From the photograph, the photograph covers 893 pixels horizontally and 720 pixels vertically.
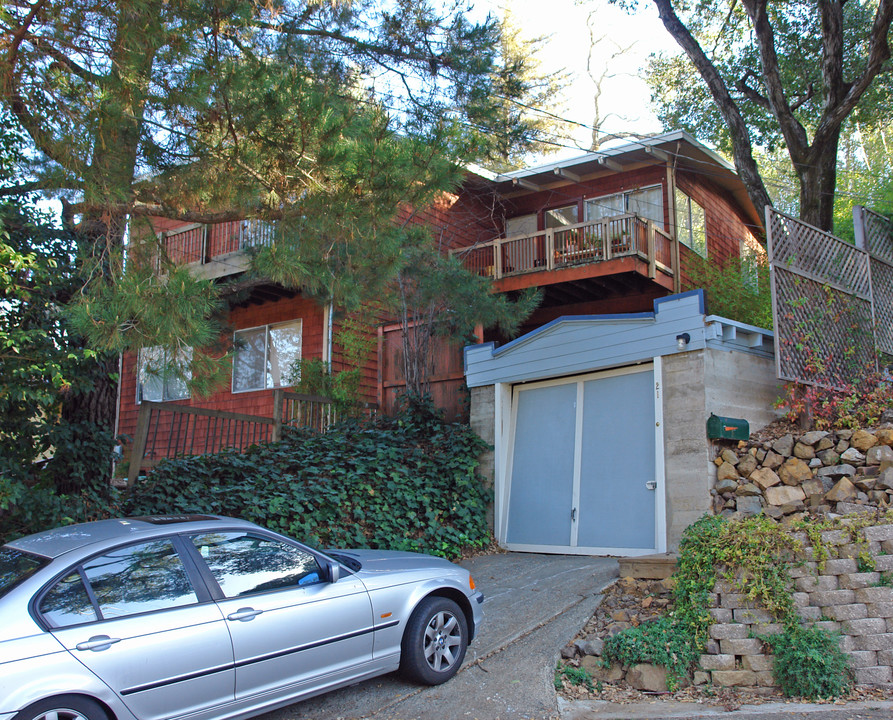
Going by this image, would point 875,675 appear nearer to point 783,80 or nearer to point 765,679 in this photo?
point 765,679

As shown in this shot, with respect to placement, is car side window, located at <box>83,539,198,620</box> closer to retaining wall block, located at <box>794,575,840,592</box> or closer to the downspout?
retaining wall block, located at <box>794,575,840,592</box>

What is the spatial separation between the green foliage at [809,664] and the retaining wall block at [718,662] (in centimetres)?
29

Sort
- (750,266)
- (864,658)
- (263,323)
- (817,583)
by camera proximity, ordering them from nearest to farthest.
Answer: (864,658)
(817,583)
(263,323)
(750,266)

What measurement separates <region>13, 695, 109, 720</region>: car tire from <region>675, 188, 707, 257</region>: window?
45.3ft

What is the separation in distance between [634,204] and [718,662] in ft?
38.8

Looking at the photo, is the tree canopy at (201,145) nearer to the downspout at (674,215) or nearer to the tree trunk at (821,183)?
the tree trunk at (821,183)

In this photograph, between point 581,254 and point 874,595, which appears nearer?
point 874,595

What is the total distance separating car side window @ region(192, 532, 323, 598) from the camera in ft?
14.0

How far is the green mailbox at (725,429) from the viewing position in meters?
7.74

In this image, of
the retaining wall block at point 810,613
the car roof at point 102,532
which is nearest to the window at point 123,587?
the car roof at point 102,532

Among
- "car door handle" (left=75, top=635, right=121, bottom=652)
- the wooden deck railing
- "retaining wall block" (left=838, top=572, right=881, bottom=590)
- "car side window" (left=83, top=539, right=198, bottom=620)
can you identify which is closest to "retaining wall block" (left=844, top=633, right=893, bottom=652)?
"retaining wall block" (left=838, top=572, right=881, bottom=590)

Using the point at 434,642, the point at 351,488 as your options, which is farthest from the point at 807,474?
the point at 351,488

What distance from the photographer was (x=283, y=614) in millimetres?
4281

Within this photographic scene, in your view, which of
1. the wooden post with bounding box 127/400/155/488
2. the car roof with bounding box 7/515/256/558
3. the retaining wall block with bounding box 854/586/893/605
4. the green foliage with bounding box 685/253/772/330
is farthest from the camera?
the green foliage with bounding box 685/253/772/330
